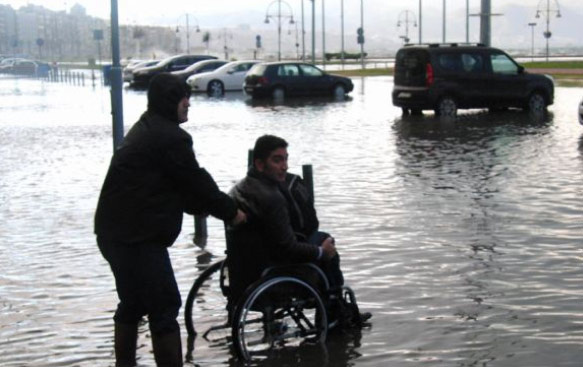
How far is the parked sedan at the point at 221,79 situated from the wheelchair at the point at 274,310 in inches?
1337

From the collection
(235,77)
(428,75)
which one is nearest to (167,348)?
(428,75)

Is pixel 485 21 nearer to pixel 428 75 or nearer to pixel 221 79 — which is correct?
pixel 428 75

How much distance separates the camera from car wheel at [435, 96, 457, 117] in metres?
25.9

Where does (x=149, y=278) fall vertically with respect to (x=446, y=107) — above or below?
above

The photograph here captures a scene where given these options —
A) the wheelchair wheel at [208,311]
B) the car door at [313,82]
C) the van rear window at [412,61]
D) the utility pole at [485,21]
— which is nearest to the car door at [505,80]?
the van rear window at [412,61]

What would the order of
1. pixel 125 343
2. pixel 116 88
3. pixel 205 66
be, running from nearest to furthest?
1. pixel 125 343
2. pixel 116 88
3. pixel 205 66

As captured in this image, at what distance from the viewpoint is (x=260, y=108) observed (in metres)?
30.5

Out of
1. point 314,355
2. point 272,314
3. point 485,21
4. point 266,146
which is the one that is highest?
point 485,21

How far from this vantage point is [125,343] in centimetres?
569

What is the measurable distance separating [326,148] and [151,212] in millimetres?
13050

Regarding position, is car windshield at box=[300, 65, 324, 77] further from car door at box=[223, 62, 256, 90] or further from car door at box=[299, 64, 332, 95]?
car door at box=[223, 62, 256, 90]

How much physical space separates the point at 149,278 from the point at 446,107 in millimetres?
21359

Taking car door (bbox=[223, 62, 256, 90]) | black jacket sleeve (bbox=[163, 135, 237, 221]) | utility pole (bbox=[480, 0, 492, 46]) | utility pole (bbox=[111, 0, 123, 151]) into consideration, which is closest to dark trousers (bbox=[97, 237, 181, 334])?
black jacket sleeve (bbox=[163, 135, 237, 221])

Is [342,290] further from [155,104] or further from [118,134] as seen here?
[118,134]
